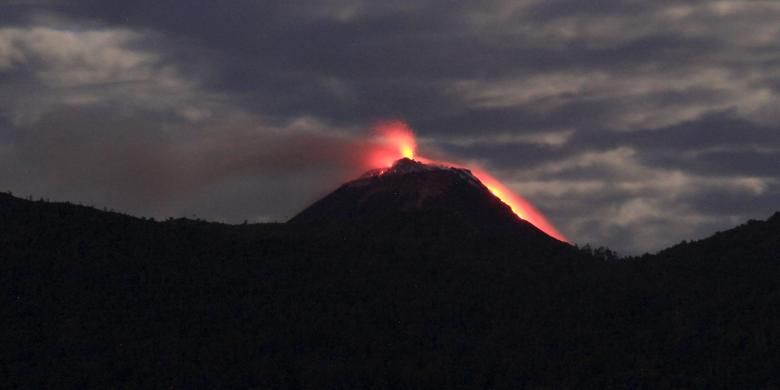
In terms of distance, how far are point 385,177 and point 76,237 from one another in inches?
2261

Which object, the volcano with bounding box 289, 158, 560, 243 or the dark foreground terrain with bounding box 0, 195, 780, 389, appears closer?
the dark foreground terrain with bounding box 0, 195, 780, 389

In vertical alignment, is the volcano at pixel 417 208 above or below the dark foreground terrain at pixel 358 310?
above

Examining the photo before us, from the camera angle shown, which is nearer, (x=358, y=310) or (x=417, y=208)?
(x=358, y=310)

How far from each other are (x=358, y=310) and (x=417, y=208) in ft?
154

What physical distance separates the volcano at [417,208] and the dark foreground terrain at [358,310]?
35.1 ft

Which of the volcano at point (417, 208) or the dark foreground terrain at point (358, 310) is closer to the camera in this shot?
the dark foreground terrain at point (358, 310)

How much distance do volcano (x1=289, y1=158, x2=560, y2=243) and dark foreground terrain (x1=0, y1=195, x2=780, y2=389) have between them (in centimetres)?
1070

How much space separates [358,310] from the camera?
81000 mm

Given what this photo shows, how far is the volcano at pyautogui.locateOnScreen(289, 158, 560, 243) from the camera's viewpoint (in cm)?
11150

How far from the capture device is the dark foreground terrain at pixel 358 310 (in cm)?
6819

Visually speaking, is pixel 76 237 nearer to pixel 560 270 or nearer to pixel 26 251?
pixel 26 251

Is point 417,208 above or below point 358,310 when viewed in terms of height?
above

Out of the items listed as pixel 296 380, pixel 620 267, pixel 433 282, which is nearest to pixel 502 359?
pixel 296 380

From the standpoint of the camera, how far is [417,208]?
127 metres
